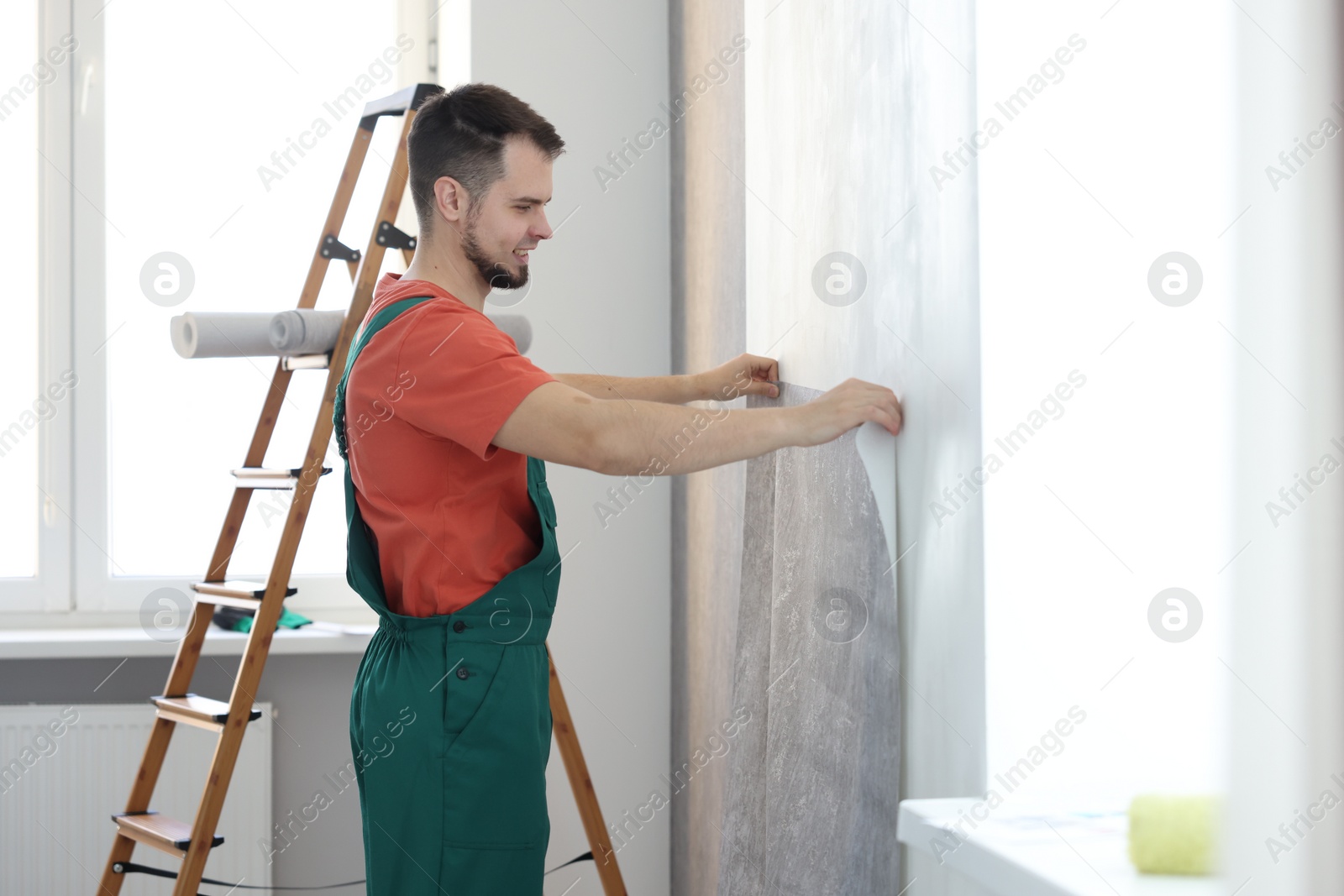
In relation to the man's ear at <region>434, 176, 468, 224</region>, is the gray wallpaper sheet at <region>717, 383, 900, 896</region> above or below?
below

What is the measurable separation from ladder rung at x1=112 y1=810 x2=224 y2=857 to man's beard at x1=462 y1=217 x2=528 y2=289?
1.14 m

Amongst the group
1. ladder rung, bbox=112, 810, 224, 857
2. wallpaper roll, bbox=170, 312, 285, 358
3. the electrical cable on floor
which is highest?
wallpaper roll, bbox=170, 312, 285, 358

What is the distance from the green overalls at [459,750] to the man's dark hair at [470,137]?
0.19m

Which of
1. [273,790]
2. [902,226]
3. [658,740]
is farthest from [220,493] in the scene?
[902,226]

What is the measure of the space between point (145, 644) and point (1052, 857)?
93.1 inches

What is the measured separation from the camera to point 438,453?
140cm

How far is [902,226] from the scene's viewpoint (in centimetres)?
119

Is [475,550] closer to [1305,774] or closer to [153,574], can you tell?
[1305,774]

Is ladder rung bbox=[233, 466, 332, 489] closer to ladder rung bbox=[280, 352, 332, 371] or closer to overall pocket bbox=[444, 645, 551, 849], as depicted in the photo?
ladder rung bbox=[280, 352, 332, 371]

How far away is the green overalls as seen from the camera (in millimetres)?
1389

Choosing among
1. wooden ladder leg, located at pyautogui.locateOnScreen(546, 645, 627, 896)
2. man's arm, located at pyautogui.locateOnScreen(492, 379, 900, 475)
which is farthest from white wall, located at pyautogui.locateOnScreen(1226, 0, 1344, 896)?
wooden ladder leg, located at pyautogui.locateOnScreen(546, 645, 627, 896)

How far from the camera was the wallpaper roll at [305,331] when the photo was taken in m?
2.05

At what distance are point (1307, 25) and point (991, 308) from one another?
409 mm

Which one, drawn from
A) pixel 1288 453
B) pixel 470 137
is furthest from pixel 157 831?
pixel 1288 453
